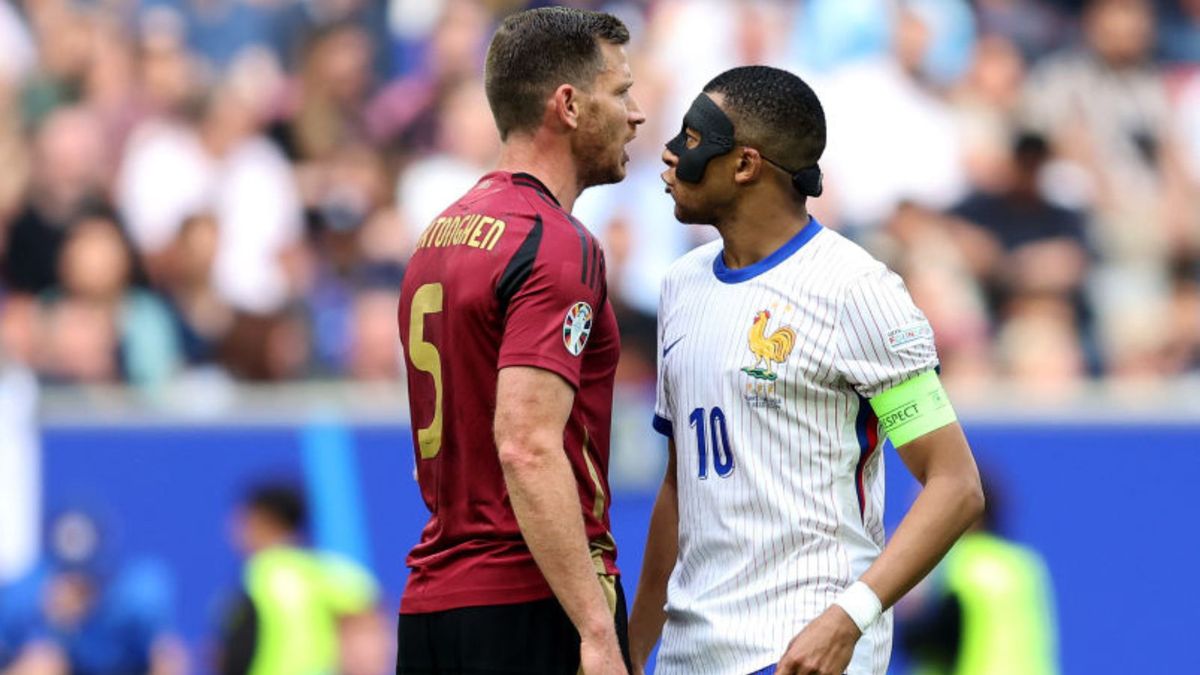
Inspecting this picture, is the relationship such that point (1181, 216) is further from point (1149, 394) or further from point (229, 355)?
point (229, 355)

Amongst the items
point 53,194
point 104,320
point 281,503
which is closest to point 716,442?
point 281,503

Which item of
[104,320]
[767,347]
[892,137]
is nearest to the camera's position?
[767,347]

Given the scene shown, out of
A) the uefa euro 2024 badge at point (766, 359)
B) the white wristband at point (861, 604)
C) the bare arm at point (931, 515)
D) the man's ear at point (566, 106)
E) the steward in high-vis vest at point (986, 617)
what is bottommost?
the steward in high-vis vest at point (986, 617)

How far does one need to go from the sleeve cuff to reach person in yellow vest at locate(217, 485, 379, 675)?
4.51 m

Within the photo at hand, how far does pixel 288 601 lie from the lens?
8.89m

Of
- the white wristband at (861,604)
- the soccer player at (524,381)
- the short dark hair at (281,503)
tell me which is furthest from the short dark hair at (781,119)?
the short dark hair at (281,503)

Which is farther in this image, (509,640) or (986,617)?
(986,617)

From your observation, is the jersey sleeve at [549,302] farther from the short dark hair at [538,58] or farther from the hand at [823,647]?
the hand at [823,647]

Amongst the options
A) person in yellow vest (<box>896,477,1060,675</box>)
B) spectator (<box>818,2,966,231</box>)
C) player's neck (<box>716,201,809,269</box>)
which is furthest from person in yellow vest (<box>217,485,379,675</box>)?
player's neck (<box>716,201,809,269</box>)

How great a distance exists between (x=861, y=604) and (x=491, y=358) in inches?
35.7

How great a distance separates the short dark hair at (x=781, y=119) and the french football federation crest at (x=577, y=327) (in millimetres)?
504

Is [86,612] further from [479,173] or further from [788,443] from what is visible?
[788,443]

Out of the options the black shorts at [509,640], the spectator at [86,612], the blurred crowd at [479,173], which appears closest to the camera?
the black shorts at [509,640]

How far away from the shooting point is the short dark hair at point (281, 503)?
8773 millimetres
